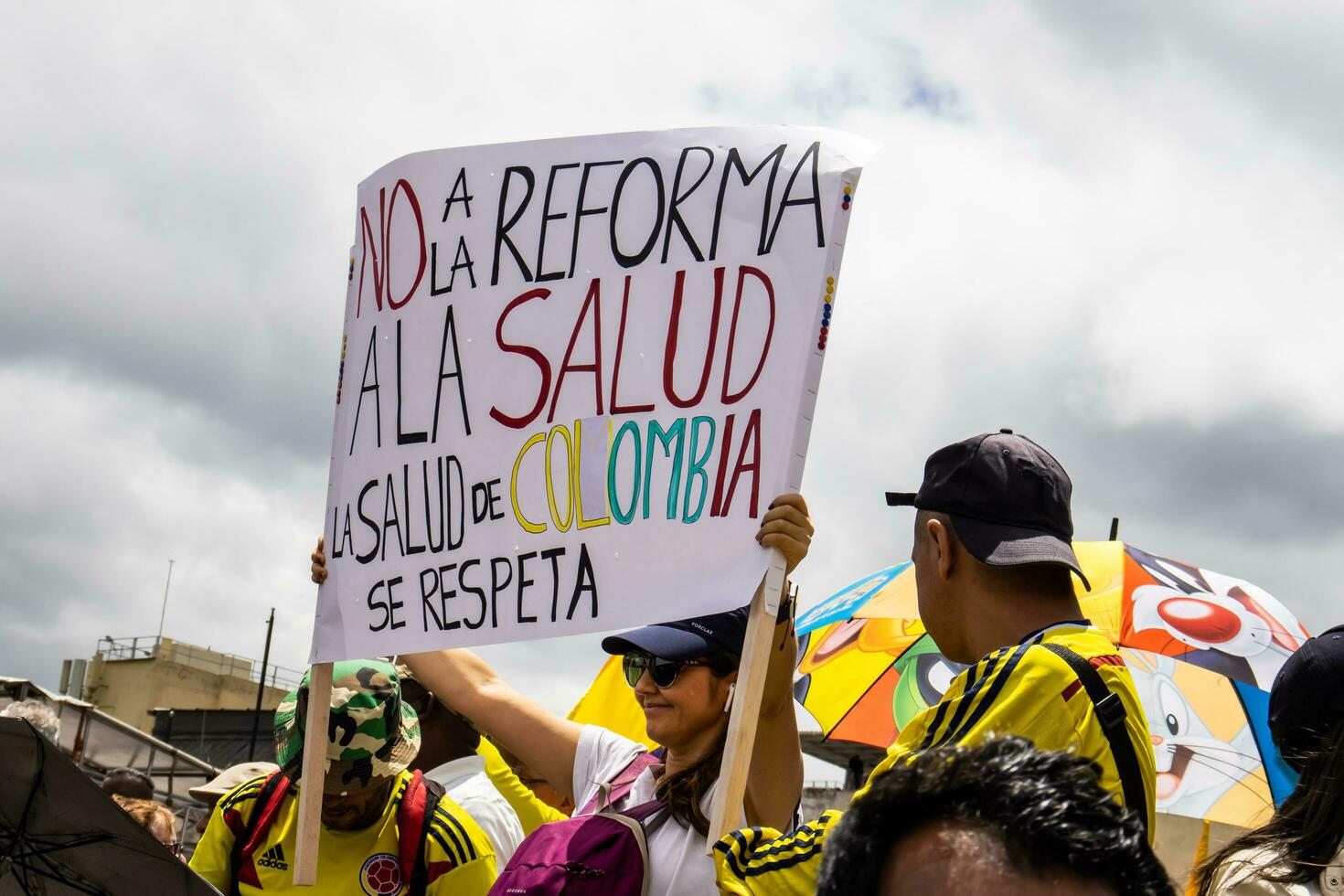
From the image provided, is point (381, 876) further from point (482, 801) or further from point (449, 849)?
point (482, 801)

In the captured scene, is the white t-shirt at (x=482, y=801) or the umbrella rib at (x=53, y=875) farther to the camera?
the white t-shirt at (x=482, y=801)

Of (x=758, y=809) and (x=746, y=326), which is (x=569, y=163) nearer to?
(x=746, y=326)

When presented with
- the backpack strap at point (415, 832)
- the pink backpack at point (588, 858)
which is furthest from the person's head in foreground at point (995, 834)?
the backpack strap at point (415, 832)

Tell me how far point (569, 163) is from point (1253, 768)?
4.15 meters

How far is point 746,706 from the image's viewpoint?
8.88 feet

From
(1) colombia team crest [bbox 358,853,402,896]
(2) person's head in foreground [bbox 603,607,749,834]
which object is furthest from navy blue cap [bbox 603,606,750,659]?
(1) colombia team crest [bbox 358,853,402,896]

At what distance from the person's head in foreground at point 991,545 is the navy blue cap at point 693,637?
25.4 inches

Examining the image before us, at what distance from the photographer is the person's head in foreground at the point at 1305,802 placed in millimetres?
2396

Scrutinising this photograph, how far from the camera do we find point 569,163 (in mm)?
3506

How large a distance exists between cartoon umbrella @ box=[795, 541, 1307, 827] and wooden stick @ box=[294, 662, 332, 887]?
11.1ft

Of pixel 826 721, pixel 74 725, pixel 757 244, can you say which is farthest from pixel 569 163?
pixel 74 725

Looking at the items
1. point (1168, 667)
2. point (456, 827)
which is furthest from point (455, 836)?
point (1168, 667)

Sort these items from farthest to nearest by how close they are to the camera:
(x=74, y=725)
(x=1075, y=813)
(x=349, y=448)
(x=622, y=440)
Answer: (x=74, y=725) → (x=349, y=448) → (x=622, y=440) → (x=1075, y=813)

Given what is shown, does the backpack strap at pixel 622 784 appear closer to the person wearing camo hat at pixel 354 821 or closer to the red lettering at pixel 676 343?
the person wearing camo hat at pixel 354 821
